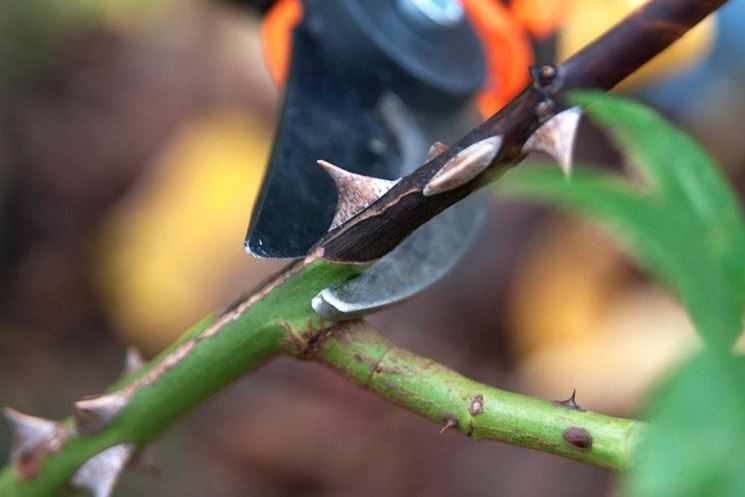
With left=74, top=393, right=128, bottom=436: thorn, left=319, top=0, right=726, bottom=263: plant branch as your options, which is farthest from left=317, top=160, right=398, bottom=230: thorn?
left=74, top=393, right=128, bottom=436: thorn

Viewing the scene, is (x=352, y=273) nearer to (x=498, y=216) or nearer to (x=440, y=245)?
(x=440, y=245)

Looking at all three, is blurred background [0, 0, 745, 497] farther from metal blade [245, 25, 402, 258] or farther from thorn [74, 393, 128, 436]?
thorn [74, 393, 128, 436]

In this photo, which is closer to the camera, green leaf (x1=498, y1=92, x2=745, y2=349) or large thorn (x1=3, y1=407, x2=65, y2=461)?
green leaf (x1=498, y1=92, x2=745, y2=349)

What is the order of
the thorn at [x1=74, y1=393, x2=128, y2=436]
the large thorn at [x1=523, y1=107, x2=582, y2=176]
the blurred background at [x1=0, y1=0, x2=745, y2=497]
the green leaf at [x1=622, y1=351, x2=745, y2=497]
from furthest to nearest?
the blurred background at [x1=0, y1=0, x2=745, y2=497] → the thorn at [x1=74, y1=393, x2=128, y2=436] → the large thorn at [x1=523, y1=107, x2=582, y2=176] → the green leaf at [x1=622, y1=351, x2=745, y2=497]

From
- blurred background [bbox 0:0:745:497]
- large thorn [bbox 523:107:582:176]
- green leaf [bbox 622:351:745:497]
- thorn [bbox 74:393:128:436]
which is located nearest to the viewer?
green leaf [bbox 622:351:745:497]

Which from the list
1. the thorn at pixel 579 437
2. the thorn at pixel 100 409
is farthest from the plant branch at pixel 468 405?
the thorn at pixel 100 409

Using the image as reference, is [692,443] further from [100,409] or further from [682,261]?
[100,409]

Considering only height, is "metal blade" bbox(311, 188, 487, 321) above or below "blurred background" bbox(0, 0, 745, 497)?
above

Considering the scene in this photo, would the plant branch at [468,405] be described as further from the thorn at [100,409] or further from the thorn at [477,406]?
the thorn at [100,409]
